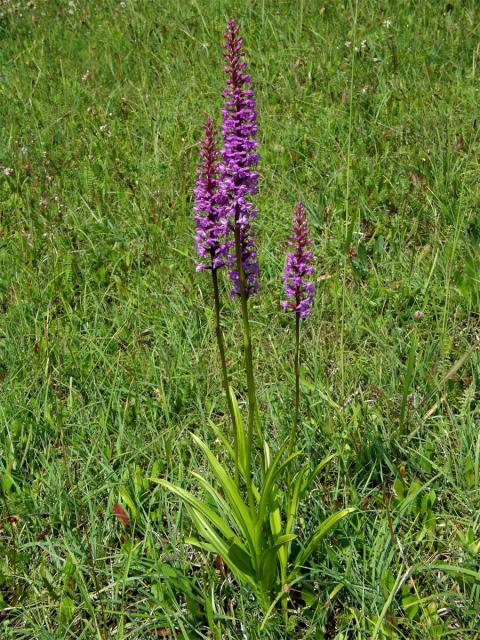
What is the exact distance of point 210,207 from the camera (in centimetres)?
194

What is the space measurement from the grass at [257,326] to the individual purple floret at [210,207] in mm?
576

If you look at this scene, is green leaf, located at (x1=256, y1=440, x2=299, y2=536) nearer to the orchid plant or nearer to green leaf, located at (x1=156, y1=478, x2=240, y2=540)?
the orchid plant

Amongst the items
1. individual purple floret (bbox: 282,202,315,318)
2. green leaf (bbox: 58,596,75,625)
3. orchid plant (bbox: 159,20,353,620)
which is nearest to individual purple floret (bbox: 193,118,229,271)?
orchid plant (bbox: 159,20,353,620)

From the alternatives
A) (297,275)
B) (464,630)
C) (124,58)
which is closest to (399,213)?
(297,275)

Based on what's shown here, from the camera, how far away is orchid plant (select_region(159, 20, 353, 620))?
73.3 inches

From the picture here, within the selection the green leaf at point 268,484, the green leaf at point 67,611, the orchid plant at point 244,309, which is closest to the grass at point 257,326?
the green leaf at point 67,611

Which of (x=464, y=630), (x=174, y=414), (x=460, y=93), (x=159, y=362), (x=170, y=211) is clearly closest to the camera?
(x=464, y=630)

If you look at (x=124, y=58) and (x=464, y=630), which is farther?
(x=124, y=58)

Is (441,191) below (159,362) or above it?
above

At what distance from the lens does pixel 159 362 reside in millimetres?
3328

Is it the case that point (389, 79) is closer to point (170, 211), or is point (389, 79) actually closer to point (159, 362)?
point (170, 211)

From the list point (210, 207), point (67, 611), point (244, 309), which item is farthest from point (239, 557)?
point (210, 207)

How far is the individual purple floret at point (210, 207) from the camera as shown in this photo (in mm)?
1908

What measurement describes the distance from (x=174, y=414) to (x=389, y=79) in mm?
3346
